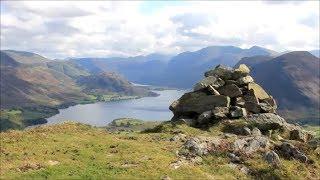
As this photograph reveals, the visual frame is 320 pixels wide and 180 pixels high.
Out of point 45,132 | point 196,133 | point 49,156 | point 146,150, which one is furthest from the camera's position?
point 196,133

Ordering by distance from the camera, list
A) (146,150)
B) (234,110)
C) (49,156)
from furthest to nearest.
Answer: (234,110)
(146,150)
(49,156)

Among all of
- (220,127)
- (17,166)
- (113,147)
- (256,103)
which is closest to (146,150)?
(113,147)

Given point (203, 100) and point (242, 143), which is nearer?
point (242, 143)

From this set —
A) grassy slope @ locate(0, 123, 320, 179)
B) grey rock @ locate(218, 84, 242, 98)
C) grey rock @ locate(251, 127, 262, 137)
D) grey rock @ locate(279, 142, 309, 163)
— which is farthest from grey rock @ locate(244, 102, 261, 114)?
grassy slope @ locate(0, 123, 320, 179)

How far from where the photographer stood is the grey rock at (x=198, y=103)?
66.2 metres

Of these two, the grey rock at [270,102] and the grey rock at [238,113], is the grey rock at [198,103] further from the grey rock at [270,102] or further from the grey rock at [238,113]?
the grey rock at [270,102]

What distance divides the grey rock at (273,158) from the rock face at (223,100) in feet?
60.2

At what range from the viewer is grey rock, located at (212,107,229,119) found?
208 ft

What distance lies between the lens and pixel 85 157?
139 ft

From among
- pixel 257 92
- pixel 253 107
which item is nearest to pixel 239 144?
pixel 253 107

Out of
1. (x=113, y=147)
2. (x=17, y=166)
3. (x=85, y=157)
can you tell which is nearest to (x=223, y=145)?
(x=113, y=147)

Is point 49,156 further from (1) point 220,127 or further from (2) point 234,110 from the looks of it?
(2) point 234,110

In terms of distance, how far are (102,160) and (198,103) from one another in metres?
28.9

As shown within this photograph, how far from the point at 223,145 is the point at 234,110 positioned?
55.8ft
